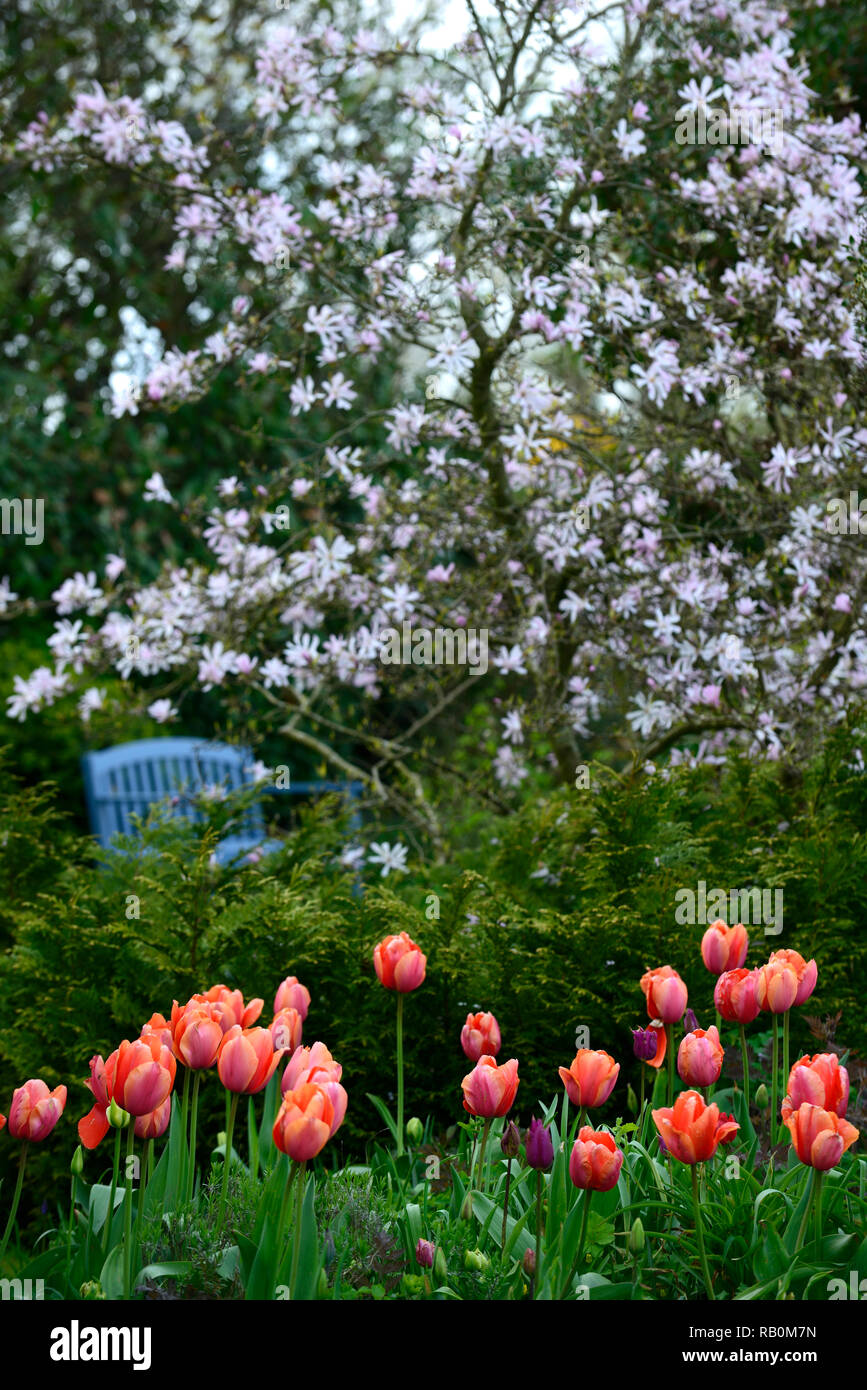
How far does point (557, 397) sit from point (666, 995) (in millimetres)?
2290

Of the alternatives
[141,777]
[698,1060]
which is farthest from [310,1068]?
[141,777]

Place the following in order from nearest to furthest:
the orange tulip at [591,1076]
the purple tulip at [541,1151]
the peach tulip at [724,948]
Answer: the purple tulip at [541,1151], the orange tulip at [591,1076], the peach tulip at [724,948]

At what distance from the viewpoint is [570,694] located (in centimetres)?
460

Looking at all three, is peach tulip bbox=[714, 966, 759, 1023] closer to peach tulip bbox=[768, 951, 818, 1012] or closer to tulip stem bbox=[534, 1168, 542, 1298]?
peach tulip bbox=[768, 951, 818, 1012]

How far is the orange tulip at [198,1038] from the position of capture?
175 cm

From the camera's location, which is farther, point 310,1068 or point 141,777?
point 141,777

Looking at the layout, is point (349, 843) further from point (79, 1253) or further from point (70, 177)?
point (70, 177)

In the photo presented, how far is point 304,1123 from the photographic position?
150 centimetres

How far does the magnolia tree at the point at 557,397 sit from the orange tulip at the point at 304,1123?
7.57 feet

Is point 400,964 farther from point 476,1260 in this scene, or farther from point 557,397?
point 557,397

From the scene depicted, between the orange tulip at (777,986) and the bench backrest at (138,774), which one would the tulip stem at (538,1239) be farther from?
the bench backrest at (138,774)

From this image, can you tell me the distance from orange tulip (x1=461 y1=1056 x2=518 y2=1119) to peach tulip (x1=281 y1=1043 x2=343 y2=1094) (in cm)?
20

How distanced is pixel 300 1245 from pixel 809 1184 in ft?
2.32

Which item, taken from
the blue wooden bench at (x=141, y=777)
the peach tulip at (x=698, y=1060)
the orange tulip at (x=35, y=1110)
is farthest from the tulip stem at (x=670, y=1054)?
the blue wooden bench at (x=141, y=777)
